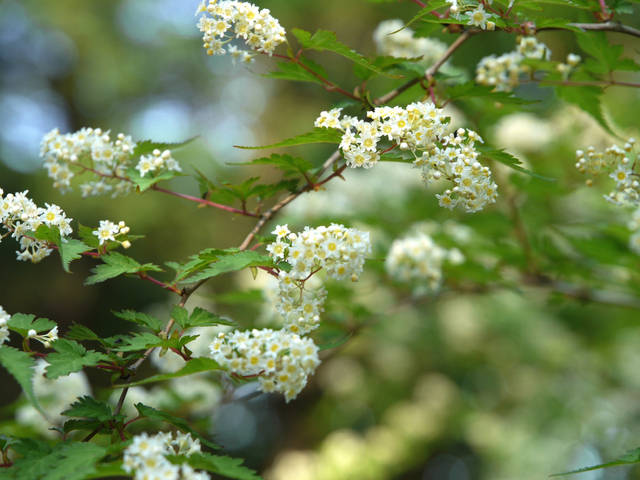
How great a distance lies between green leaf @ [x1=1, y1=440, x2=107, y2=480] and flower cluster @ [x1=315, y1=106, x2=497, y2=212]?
90 centimetres

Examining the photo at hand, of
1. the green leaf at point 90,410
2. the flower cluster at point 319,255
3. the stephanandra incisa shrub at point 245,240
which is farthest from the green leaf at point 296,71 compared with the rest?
the green leaf at point 90,410

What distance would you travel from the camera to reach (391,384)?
8125mm

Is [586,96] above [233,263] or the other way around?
above

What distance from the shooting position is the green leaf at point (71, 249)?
1.26 m

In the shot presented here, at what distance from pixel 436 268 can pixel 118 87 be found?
8650mm

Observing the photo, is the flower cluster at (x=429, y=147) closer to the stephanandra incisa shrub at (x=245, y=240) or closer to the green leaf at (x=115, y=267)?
the stephanandra incisa shrub at (x=245, y=240)

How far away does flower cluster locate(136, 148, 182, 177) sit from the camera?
1646 mm

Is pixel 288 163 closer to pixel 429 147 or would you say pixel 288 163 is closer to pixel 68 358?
pixel 429 147

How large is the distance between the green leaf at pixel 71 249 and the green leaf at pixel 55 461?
15.6 inches

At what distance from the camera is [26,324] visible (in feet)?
4.19

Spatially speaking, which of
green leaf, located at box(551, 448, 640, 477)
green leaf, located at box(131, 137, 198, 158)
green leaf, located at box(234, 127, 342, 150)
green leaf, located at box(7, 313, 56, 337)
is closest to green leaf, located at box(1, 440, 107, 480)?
green leaf, located at box(7, 313, 56, 337)

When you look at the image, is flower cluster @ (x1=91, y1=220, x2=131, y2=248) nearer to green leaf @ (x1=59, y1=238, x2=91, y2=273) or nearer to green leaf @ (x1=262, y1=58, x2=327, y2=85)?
green leaf @ (x1=59, y1=238, x2=91, y2=273)

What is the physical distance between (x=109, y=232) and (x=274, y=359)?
60 cm

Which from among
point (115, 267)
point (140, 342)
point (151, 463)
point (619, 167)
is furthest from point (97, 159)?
point (619, 167)
